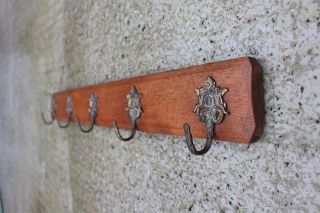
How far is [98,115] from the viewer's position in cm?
87

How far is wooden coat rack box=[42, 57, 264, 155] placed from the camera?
1.46 ft

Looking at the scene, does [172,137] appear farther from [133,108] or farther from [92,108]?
[92,108]

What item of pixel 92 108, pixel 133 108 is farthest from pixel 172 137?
pixel 92 108

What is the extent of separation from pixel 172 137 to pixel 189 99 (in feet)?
0.45

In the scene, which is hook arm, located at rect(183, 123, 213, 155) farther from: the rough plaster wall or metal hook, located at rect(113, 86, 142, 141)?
metal hook, located at rect(113, 86, 142, 141)

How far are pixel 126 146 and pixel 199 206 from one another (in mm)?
288

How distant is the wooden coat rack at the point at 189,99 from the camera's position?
0.44 metres

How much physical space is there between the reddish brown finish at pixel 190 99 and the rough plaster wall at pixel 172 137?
3 centimetres

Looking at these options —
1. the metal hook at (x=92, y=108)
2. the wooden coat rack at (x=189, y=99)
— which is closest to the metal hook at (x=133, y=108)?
→ the wooden coat rack at (x=189, y=99)

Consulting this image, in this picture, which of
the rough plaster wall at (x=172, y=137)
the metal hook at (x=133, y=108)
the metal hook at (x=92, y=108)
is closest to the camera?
the rough plaster wall at (x=172, y=137)

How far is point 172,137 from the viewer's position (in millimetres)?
653

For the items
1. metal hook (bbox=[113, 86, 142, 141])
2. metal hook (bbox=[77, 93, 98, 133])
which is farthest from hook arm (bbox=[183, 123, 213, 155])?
metal hook (bbox=[77, 93, 98, 133])

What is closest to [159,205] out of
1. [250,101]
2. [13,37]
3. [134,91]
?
[134,91]

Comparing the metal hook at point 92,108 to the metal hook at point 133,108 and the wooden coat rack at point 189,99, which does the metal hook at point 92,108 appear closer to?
the wooden coat rack at point 189,99
